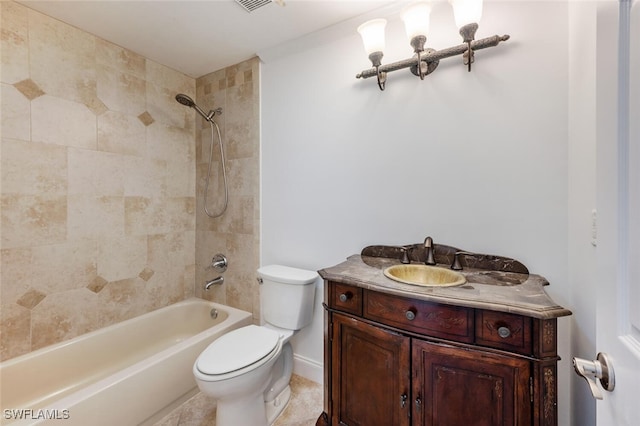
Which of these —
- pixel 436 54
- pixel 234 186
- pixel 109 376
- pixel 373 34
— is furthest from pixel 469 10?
pixel 109 376

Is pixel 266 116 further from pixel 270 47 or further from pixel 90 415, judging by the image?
pixel 90 415

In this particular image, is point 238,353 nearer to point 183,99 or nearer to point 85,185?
point 85,185

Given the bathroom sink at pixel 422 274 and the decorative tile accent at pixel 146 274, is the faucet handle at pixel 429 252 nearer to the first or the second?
the bathroom sink at pixel 422 274

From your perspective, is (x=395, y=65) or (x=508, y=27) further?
(x=395, y=65)

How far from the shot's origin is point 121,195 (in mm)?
1913

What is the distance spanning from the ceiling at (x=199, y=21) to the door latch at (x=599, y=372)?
176 centimetres

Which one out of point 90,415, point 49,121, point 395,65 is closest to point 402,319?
point 395,65

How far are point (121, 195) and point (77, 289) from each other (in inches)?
26.3

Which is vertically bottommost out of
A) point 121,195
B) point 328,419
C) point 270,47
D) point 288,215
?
point 328,419

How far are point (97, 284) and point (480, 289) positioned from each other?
89.6 inches

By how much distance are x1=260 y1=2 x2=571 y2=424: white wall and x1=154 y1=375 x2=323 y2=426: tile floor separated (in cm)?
22

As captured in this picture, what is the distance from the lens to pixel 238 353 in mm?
1312

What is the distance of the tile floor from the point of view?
145 centimetres

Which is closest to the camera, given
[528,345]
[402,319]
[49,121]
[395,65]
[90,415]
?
[528,345]
